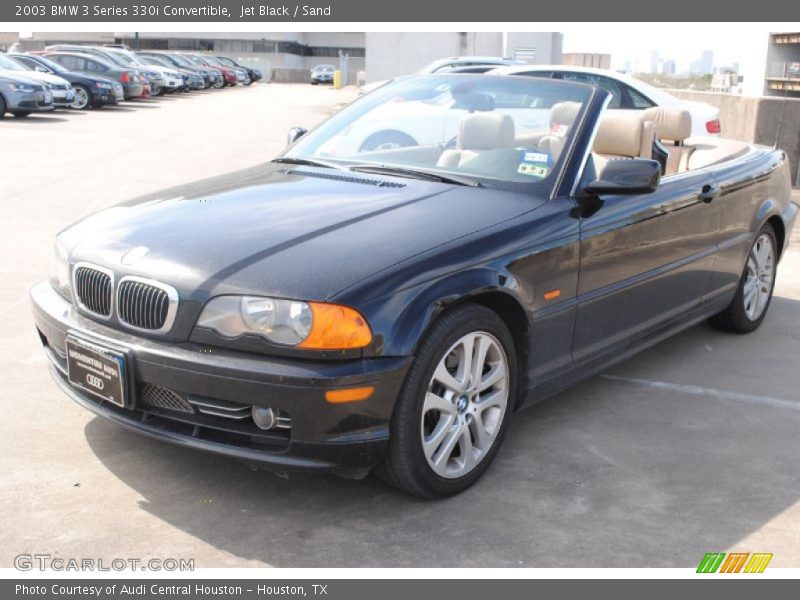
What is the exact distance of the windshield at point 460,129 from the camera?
4.45m

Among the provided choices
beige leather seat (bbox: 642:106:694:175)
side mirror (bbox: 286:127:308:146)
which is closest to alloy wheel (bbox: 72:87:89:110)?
side mirror (bbox: 286:127:308:146)

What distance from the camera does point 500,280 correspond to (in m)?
3.76

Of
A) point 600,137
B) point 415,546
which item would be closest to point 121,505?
point 415,546

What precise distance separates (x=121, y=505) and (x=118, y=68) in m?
27.5

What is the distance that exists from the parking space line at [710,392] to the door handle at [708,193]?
3.24ft

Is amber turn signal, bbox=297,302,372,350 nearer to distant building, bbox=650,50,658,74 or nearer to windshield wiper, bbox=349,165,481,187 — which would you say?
windshield wiper, bbox=349,165,481,187

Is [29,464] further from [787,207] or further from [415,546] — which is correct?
[787,207]

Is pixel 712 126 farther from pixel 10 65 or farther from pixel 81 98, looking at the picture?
pixel 81 98

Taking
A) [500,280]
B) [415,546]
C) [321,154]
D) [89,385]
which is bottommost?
[415,546]

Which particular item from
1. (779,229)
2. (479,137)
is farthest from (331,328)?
(779,229)

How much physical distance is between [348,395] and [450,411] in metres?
0.55

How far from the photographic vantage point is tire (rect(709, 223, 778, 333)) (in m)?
6.05

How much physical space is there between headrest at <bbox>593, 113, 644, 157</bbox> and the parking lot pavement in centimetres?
120

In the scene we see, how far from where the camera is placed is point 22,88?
68.2 ft
